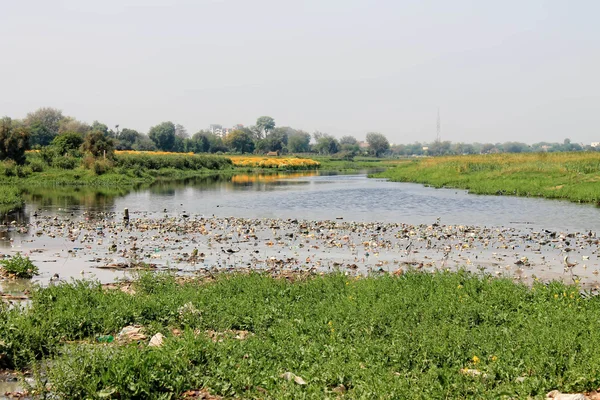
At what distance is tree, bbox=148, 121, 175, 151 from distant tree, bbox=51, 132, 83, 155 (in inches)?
3028

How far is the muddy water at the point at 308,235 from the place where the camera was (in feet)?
58.2

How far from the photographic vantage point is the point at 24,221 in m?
29.5

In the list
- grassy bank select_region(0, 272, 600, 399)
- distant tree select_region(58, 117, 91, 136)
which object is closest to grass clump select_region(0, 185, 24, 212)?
grassy bank select_region(0, 272, 600, 399)

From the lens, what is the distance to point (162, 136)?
518ft

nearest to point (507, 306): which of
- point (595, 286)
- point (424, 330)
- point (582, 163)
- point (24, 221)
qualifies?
point (424, 330)

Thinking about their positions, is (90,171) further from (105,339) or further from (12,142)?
(105,339)

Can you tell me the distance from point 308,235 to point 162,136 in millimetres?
140011

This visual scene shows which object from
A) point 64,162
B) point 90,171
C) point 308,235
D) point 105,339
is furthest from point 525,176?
point 64,162

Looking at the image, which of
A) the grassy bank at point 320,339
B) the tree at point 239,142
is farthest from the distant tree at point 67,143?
the tree at point 239,142

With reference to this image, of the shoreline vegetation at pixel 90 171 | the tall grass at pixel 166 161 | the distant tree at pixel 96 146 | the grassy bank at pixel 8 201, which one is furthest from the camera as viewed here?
the tall grass at pixel 166 161

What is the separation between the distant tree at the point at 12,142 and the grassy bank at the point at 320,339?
57.4 meters

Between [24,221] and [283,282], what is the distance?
70.6 ft

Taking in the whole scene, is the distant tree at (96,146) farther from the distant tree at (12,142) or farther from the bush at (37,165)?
the distant tree at (12,142)

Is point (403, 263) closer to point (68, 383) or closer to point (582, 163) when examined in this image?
point (68, 383)
